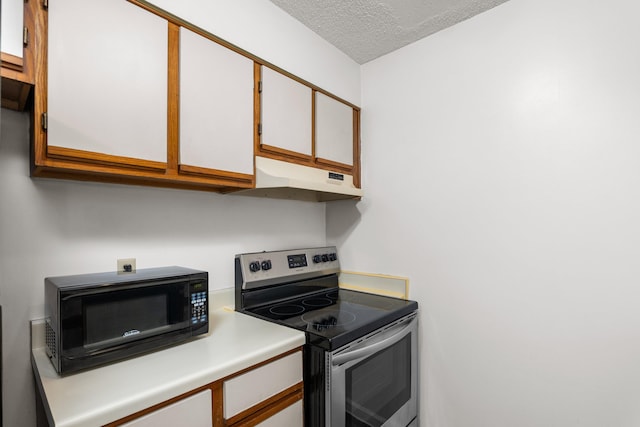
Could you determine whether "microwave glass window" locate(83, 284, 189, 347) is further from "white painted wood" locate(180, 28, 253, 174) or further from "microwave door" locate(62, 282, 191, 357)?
"white painted wood" locate(180, 28, 253, 174)

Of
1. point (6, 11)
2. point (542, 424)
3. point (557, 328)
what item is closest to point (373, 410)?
point (542, 424)

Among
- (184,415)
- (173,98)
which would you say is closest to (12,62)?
(173,98)

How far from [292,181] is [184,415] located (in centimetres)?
96

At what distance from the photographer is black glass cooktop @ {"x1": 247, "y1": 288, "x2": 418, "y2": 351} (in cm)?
140

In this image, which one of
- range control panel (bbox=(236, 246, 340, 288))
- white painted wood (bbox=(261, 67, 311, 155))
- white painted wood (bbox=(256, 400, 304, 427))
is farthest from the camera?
range control panel (bbox=(236, 246, 340, 288))

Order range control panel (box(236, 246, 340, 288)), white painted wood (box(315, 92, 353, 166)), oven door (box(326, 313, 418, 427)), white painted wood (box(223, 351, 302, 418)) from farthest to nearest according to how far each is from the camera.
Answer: white painted wood (box(315, 92, 353, 166)) → range control panel (box(236, 246, 340, 288)) → oven door (box(326, 313, 418, 427)) → white painted wood (box(223, 351, 302, 418))

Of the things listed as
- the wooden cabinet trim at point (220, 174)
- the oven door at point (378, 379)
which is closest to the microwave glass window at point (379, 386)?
the oven door at point (378, 379)

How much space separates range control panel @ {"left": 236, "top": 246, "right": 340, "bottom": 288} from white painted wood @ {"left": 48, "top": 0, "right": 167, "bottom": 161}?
29.4 inches

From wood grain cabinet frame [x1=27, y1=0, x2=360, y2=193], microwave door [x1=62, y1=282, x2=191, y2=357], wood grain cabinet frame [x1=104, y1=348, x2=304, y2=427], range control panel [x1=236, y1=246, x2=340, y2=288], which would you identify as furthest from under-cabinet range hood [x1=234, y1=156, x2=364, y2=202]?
wood grain cabinet frame [x1=104, y1=348, x2=304, y2=427]

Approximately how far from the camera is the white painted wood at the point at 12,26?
950 millimetres

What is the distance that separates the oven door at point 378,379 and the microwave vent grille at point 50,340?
94 centimetres

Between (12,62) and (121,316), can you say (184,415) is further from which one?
(12,62)

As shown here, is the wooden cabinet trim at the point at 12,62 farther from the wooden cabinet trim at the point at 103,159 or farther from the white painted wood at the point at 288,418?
the white painted wood at the point at 288,418

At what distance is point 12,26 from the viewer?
3.18 feet
